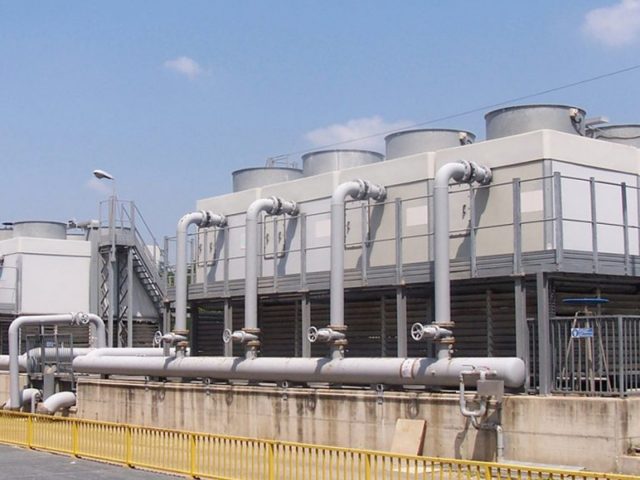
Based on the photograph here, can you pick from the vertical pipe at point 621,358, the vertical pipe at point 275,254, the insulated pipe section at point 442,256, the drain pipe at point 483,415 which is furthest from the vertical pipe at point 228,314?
the vertical pipe at point 621,358

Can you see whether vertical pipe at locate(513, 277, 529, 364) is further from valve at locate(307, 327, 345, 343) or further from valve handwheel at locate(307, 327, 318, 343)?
valve handwheel at locate(307, 327, 318, 343)

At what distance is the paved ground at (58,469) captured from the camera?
17.7 m

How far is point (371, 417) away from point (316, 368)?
226 centimetres

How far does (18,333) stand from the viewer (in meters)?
32.2

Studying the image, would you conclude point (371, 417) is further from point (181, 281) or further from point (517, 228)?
point (181, 281)

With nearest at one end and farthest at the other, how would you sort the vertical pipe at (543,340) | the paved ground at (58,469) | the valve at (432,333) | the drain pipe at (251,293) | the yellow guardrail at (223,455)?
1. the yellow guardrail at (223,455)
2. the paved ground at (58,469)
3. the vertical pipe at (543,340)
4. the valve at (432,333)
5. the drain pipe at (251,293)

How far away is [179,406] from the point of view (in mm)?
25891

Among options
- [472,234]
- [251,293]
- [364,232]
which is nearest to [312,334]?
[251,293]

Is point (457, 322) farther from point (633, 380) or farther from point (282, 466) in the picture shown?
point (282, 466)

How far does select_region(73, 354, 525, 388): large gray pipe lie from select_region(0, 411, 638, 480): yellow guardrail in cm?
241

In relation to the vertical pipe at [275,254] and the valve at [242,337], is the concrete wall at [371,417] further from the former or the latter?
the vertical pipe at [275,254]

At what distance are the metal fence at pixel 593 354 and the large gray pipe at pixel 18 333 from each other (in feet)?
56.7

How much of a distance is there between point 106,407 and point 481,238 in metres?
12.3

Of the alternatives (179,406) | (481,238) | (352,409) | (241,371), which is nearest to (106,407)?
(179,406)
